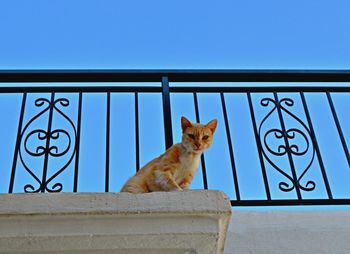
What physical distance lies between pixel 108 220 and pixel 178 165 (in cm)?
58

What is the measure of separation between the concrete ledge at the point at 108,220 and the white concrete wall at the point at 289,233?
0.52 metres

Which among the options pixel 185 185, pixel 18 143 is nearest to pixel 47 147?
pixel 18 143

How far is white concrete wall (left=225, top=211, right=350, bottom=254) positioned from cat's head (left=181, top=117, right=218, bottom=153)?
30cm

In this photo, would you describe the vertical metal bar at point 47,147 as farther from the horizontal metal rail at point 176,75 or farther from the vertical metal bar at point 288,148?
the vertical metal bar at point 288,148

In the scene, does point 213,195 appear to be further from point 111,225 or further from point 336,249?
point 336,249

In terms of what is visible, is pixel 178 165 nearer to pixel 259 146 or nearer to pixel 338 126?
pixel 259 146

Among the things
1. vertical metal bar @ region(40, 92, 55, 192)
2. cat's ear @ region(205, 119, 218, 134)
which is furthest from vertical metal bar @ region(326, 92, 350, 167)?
vertical metal bar @ region(40, 92, 55, 192)

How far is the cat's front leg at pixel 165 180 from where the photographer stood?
167 centimetres

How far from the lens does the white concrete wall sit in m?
1.83

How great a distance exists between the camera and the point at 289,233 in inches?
74.6

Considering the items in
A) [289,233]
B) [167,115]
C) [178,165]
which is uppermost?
[167,115]

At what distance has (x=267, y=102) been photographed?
7.82 feet

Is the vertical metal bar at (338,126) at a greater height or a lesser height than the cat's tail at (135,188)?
greater

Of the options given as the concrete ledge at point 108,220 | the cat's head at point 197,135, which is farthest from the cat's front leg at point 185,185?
the concrete ledge at point 108,220
